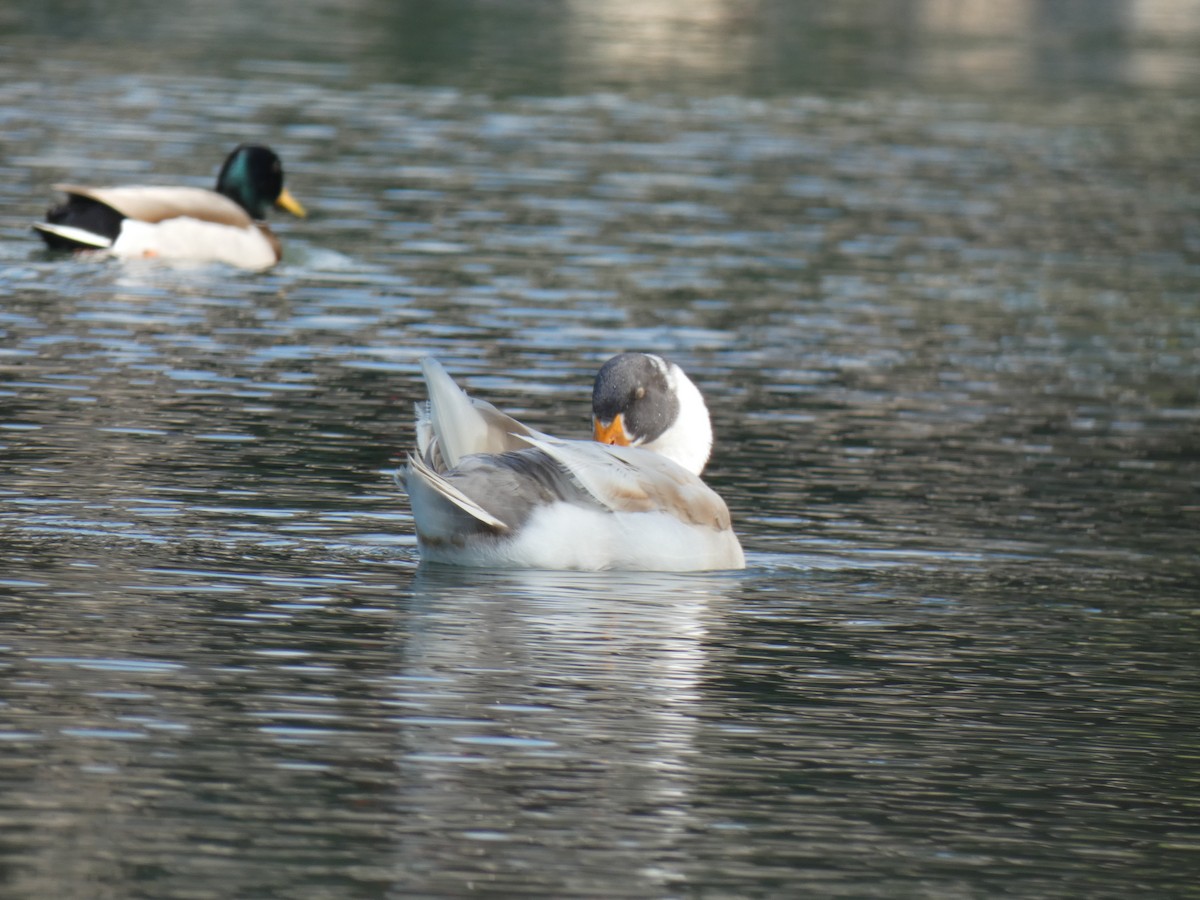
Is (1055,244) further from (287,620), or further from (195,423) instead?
(287,620)

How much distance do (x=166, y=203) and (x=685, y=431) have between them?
11.1 m

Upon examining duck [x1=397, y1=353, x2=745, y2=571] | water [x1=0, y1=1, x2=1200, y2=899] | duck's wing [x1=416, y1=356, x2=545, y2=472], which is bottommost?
water [x1=0, y1=1, x2=1200, y2=899]

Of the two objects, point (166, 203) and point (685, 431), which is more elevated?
point (166, 203)

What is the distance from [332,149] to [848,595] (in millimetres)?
21263

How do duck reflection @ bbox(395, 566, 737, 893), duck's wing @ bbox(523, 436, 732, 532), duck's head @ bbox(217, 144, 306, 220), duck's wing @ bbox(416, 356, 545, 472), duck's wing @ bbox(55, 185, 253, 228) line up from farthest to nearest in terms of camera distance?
1. duck's head @ bbox(217, 144, 306, 220)
2. duck's wing @ bbox(55, 185, 253, 228)
3. duck's wing @ bbox(416, 356, 545, 472)
4. duck's wing @ bbox(523, 436, 732, 532)
5. duck reflection @ bbox(395, 566, 737, 893)

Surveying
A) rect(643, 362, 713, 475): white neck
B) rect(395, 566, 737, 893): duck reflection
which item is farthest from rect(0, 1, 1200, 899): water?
rect(643, 362, 713, 475): white neck

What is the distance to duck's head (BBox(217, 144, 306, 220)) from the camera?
25.4 meters

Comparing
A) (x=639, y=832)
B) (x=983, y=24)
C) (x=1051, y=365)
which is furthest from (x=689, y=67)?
(x=639, y=832)

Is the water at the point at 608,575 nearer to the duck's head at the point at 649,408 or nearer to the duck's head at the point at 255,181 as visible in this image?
the duck's head at the point at 649,408

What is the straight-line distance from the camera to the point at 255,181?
2534 centimetres

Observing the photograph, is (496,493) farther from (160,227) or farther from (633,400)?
(160,227)

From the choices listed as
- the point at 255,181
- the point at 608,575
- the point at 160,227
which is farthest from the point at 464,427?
the point at 255,181

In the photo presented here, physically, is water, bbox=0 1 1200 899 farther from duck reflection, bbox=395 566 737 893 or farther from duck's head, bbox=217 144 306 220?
duck's head, bbox=217 144 306 220

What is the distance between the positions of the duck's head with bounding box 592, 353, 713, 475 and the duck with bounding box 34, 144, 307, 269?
10415 millimetres
